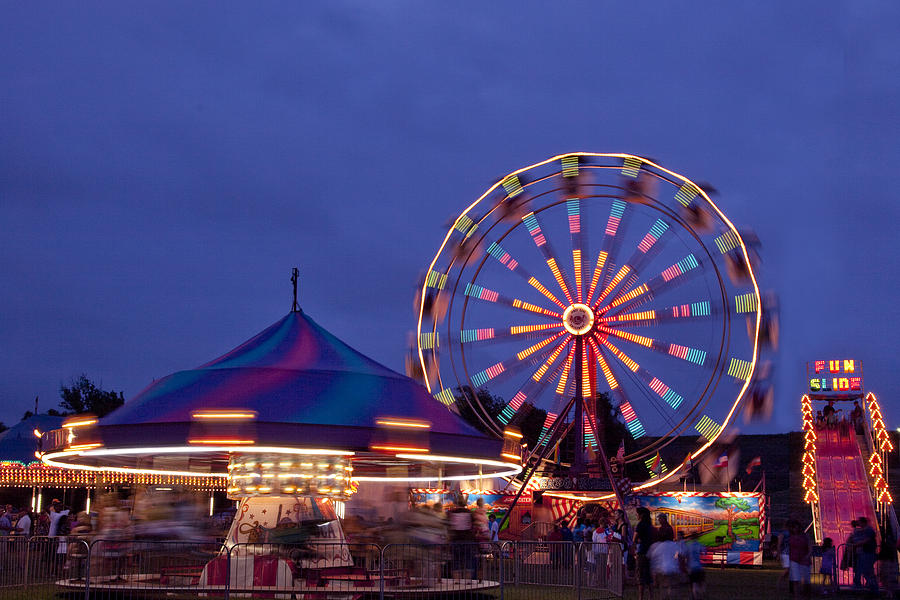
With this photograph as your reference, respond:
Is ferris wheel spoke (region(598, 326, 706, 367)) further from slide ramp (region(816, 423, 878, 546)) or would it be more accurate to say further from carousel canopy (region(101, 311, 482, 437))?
carousel canopy (region(101, 311, 482, 437))

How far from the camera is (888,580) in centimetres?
1548

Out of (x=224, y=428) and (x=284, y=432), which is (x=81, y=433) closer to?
(x=224, y=428)

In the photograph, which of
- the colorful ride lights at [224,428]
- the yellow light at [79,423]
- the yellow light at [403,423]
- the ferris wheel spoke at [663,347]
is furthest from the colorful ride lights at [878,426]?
the yellow light at [79,423]

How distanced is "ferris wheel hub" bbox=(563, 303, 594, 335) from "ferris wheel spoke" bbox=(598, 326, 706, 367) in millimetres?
364

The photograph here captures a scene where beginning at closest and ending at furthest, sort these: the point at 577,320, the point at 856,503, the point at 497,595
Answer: the point at 497,595, the point at 856,503, the point at 577,320

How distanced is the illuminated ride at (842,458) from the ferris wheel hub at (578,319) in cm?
668

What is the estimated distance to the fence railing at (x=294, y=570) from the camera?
14.0 metres

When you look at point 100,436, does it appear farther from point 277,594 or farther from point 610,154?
point 610,154

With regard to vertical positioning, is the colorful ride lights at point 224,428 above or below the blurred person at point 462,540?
above

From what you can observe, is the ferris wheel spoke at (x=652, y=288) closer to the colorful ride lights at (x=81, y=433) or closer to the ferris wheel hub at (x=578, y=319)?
the ferris wheel hub at (x=578, y=319)

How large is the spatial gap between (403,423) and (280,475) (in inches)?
89.5

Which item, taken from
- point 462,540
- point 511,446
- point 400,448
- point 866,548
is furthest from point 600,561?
point 866,548

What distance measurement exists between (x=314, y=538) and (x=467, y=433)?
260 centimetres

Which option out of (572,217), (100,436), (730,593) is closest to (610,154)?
(572,217)
